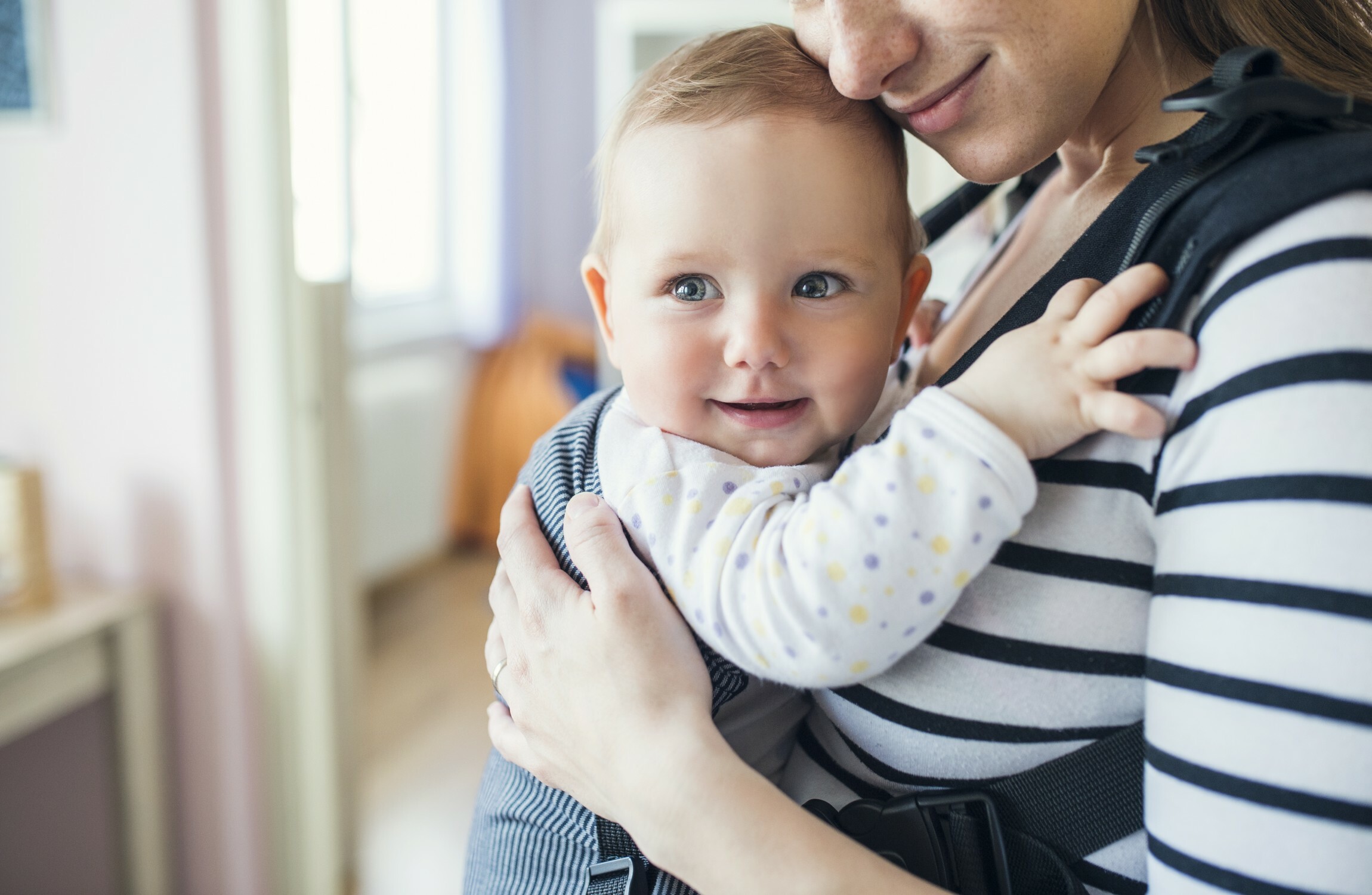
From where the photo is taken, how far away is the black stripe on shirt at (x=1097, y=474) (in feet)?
2.17

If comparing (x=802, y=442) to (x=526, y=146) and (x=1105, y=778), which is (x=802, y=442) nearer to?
(x=1105, y=778)

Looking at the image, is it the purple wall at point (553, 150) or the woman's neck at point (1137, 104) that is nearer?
the woman's neck at point (1137, 104)

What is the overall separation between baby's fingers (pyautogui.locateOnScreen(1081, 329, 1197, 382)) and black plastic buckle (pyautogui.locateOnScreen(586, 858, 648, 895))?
1.76ft

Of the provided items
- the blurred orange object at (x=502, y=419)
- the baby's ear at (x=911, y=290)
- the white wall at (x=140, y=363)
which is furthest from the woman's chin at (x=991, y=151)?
the blurred orange object at (x=502, y=419)

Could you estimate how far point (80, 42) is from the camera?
1.91 m

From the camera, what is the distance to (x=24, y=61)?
1.93m

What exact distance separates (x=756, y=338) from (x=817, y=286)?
9cm

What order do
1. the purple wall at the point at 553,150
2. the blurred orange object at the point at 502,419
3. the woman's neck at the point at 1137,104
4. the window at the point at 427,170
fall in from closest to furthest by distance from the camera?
the woman's neck at the point at 1137,104, the window at the point at 427,170, the blurred orange object at the point at 502,419, the purple wall at the point at 553,150

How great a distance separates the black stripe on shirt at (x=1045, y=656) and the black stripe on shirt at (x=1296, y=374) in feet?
0.62

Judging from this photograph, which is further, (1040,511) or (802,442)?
(802,442)

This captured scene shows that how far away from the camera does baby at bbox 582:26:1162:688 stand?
0.67 meters

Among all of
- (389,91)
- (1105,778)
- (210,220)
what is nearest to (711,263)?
(1105,778)

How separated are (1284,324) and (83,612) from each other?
2.04 metres

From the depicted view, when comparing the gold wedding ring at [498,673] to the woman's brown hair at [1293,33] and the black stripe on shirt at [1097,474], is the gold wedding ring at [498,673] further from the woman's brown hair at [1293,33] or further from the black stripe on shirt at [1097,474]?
the woman's brown hair at [1293,33]
